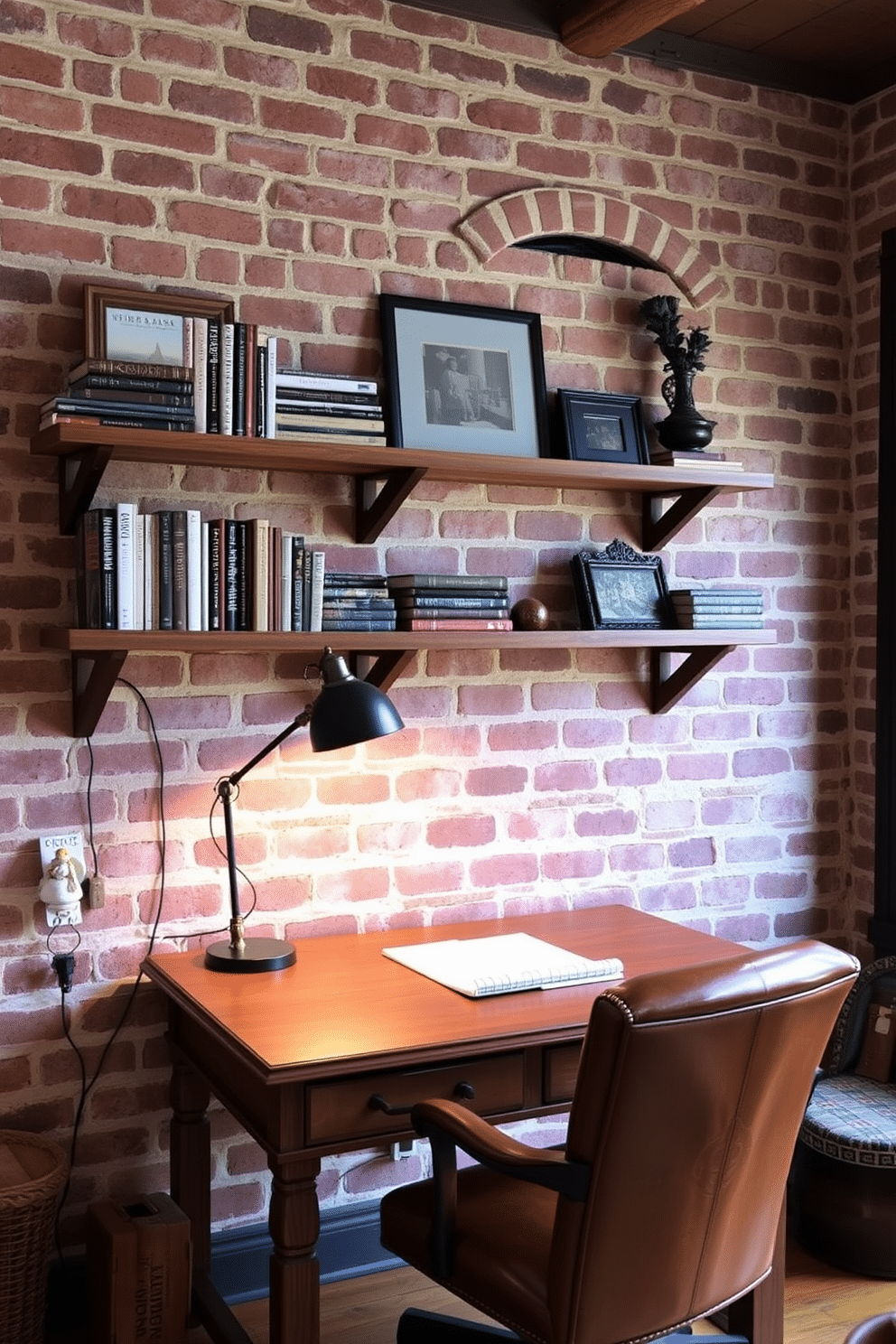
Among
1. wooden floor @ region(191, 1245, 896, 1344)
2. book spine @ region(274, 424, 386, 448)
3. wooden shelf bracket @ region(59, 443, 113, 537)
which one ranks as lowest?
wooden floor @ region(191, 1245, 896, 1344)

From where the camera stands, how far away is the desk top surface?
6.70 ft

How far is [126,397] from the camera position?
2.32 m

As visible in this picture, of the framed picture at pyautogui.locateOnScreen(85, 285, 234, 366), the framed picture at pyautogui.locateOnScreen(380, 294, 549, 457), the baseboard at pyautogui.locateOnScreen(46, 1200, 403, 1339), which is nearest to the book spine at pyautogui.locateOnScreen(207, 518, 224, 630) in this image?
the framed picture at pyautogui.locateOnScreen(85, 285, 234, 366)

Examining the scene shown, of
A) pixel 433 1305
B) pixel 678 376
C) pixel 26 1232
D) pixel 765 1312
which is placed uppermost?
pixel 678 376

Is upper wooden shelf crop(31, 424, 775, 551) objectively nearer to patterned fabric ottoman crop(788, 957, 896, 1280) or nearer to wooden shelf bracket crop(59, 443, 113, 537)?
wooden shelf bracket crop(59, 443, 113, 537)

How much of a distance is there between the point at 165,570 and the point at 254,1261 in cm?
144

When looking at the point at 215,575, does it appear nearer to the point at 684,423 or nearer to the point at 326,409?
the point at 326,409

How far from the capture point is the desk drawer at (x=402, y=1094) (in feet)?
6.66

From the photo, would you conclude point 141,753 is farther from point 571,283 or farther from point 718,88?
point 718,88

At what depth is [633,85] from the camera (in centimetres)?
311

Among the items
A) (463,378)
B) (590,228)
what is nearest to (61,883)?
(463,378)

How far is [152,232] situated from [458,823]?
1.39m

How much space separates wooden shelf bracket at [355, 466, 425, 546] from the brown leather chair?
1.16 m

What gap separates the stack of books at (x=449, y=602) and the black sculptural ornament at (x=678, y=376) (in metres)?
0.59
